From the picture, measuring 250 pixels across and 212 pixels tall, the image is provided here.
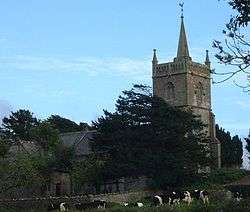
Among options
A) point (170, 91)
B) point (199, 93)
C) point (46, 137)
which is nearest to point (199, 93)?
point (199, 93)

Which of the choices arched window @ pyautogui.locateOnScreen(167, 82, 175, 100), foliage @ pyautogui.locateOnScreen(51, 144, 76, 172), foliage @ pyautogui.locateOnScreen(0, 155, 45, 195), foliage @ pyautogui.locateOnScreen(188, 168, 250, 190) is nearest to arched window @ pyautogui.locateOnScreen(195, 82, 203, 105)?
arched window @ pyautogui.locateOnScreen(167, 82, 175, 100)

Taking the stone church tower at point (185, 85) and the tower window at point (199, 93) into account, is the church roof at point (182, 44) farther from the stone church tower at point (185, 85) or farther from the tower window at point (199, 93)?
the tower window at point (199, 93)

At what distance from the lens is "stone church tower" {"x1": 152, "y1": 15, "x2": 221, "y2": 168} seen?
271 ft

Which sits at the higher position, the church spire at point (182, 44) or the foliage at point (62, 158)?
the church spire at point (182, 44)

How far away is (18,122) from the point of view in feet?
347

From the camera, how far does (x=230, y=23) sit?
11781mm

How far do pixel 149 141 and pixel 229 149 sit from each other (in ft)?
118

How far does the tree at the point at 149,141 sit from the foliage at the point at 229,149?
27853 mm

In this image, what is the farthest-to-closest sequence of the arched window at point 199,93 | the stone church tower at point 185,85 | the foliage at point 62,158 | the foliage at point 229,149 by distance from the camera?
1. the foliage at point 229,149
2. the arched window at point 199,93
3. the stone church tower at point 185,85
4. the foliage at point 62,158

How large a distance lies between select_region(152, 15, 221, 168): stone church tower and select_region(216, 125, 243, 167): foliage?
9.17m

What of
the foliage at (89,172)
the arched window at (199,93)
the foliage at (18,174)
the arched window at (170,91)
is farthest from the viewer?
the arched window at (199,93)

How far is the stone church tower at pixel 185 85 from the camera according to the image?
8275cm

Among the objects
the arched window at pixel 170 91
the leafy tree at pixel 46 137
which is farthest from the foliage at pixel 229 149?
the leafy tree at pixel 46 137

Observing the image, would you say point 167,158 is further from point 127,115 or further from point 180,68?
point 180,68
